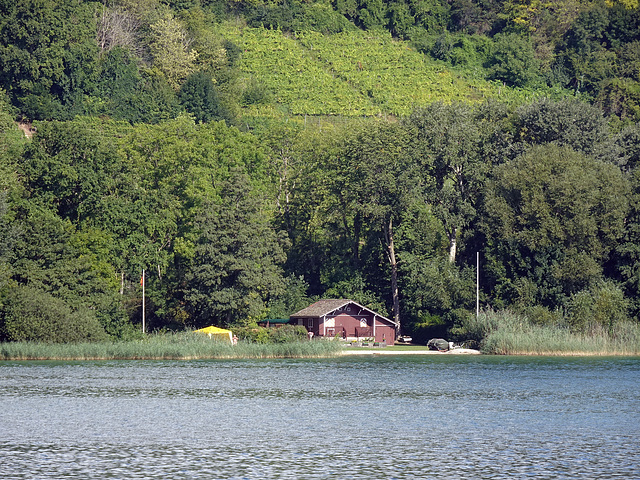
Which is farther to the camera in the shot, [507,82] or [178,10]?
[507,82]

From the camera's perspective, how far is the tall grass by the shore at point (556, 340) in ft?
242

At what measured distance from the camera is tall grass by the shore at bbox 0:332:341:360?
229 ft

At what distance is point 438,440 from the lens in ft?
108

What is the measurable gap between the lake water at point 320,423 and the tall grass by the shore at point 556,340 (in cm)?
1147

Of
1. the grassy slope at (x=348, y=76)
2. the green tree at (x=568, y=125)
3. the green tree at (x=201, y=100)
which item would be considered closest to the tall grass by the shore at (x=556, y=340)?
the green tree at (x=568, y=125)

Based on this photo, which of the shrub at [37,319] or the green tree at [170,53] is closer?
the shrub at [37,319]

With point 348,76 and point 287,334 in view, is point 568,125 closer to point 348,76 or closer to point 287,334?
point 287,334

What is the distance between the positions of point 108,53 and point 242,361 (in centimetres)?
6214

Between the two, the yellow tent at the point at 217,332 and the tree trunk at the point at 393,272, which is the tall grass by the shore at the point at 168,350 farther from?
the tree trunk at the point at 393,272

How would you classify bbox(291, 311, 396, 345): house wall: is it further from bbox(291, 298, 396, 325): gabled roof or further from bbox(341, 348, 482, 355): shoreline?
bbox(341, 348, 482, 355): shoreline

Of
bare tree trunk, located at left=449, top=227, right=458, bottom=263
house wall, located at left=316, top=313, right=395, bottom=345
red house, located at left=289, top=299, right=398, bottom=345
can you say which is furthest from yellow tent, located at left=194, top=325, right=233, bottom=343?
bare tree trunk, located at left=449, top=227, right=458, bottom=263

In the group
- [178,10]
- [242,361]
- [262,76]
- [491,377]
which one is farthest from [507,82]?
[491,377]

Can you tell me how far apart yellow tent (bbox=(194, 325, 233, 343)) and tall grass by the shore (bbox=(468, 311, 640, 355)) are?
743 inches

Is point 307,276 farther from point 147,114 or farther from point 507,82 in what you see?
Result: point 507,82
